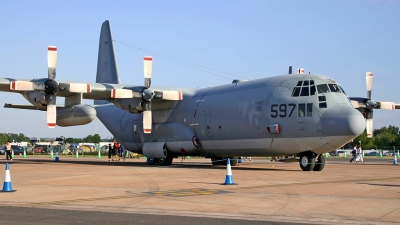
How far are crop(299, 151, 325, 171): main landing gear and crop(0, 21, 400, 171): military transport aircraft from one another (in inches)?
1.7

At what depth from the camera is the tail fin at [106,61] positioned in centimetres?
3776

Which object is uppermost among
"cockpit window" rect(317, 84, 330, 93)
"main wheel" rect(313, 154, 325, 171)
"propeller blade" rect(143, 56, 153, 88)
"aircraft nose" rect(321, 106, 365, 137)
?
"propeller blade" rect(143, 56, 153, 88)

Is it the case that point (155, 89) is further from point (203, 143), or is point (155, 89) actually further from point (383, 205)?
point (383, 205)

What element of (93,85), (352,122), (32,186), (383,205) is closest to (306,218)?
(383,205)

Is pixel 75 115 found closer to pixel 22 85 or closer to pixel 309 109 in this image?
pixel 22 85

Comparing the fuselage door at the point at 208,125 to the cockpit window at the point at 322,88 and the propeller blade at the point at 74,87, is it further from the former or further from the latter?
the cockpit window at the point at 322,88

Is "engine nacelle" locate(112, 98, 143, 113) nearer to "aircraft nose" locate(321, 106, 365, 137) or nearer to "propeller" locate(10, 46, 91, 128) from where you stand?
"propeller" locate(10, 46, 91, 128)

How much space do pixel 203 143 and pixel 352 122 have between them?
29.9 feet

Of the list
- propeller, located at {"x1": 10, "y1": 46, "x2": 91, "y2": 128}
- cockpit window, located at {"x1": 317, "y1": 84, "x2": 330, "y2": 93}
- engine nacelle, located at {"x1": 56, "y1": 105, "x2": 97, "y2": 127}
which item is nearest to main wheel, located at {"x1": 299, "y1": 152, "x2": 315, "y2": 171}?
cockpit window, located at {"x1": 317, "y1": 84, "x2": 330, "y2": 93}

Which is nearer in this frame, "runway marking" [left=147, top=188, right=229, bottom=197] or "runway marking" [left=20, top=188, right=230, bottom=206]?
"runway marking" [left=20, top=188, right=230, bottom=206]

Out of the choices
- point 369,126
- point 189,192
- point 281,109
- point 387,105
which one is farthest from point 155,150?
point 189,192

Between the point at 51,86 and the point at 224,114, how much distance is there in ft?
29.3

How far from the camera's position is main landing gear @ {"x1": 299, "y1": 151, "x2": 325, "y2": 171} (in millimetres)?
24227

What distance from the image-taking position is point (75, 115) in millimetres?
30891
